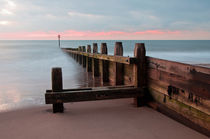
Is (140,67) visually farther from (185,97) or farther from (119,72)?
(119,72)

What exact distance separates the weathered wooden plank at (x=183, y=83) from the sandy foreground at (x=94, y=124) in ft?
2.25

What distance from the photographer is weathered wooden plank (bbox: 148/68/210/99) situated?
2758mm

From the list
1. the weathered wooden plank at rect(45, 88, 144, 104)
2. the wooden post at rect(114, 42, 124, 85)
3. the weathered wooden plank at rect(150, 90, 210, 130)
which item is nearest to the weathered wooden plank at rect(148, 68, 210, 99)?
the weathered wooden plank at rect(150, 90, 210, 130)

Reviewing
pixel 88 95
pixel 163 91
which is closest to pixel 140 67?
pixel 163 91

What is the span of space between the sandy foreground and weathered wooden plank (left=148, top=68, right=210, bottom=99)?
687 millimetres

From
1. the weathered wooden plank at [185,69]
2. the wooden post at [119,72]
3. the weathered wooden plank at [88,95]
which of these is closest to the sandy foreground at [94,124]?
the weathered wooden plank at [88,95]

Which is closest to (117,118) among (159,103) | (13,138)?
(159,103)

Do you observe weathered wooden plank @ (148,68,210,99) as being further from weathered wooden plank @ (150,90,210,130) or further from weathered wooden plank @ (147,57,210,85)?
weathered wooden plank @ (150,90,210,130)

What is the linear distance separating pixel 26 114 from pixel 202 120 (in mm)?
3635

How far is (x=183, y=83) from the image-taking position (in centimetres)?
319

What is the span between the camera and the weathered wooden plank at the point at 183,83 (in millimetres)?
2758

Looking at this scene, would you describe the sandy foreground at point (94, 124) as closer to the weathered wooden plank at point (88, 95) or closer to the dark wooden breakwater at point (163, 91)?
the dark wooden breakwater at point (163, 91)

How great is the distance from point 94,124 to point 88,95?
0.65m

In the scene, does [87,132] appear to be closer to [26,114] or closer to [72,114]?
[72,114]
